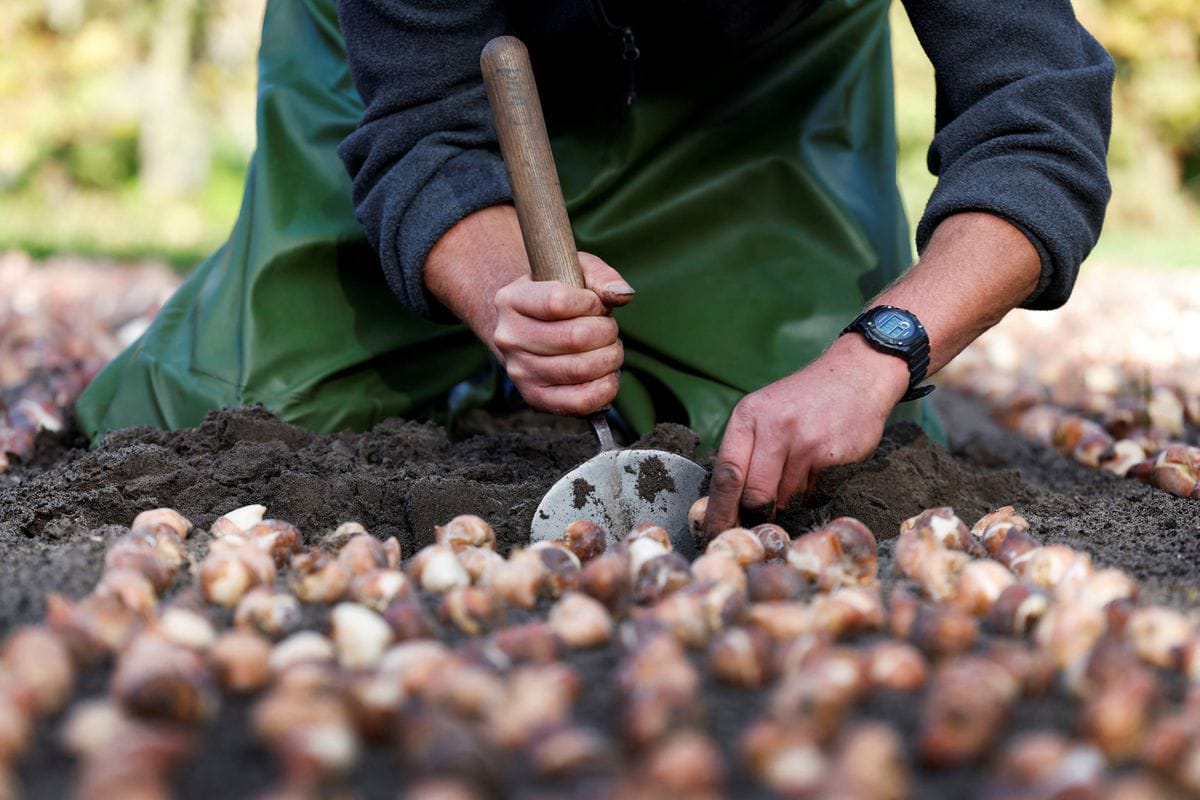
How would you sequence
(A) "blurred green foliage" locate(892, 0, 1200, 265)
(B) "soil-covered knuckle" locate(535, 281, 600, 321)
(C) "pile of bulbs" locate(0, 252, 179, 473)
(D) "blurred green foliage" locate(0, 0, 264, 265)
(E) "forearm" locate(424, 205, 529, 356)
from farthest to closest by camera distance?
(D) "blurred green foliage" locate(0, 0, 264, 265)
(A) "blurred green foliage" locate(892, 0, 1200, 265)
(C) "pile of bulbs" locate(0, 252, 179, 473)
(E) "forearm" locate(424, 205, 529, 356)
(B) "soil-covered knuckle" locate(535, 281, 600, 321)

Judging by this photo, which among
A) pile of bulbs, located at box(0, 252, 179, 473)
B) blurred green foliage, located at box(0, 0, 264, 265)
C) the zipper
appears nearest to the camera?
the zipper

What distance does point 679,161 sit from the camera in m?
2.49

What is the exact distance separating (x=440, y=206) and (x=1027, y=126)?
3.02 ft

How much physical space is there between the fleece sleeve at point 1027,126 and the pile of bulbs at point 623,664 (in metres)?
0.54

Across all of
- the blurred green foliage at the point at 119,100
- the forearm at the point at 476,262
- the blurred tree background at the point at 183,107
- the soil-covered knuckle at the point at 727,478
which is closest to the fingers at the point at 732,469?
the soil-covered knuckle at the point at 727,478

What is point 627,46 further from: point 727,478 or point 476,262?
point 727,478

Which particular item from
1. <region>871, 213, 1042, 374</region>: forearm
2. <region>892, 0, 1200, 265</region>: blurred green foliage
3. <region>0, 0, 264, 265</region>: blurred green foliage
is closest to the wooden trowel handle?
<region>871, 213, 1042, 374</region>: forearm

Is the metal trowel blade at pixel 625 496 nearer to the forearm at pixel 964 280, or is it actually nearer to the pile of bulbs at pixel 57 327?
the forearm at pixel 964 280

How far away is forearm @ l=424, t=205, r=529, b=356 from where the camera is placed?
1.91 metres

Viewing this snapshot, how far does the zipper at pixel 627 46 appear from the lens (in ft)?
7.06

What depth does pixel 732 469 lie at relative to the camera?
157 cm

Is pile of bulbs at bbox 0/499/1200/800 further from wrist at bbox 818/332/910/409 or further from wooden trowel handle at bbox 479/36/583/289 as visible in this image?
wooden trowel handle at bbox 479/36/583/289

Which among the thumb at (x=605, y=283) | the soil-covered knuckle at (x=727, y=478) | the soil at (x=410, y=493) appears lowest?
the soil at (x=410, y=493)

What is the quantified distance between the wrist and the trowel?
0.26 metres
